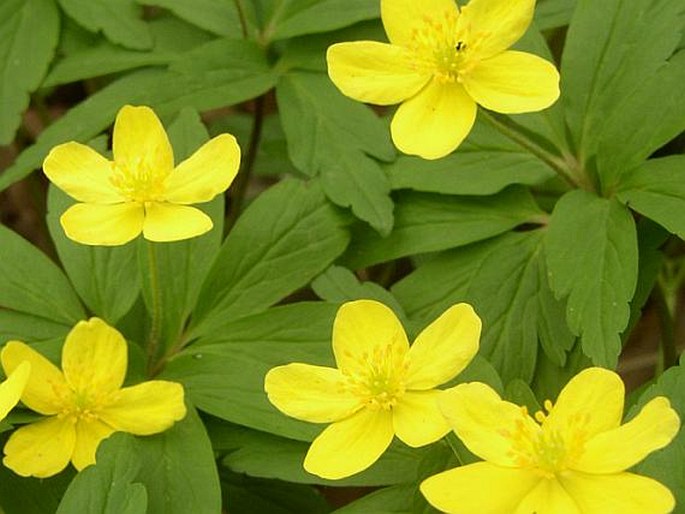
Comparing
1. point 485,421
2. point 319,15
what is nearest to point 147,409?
point 485,421

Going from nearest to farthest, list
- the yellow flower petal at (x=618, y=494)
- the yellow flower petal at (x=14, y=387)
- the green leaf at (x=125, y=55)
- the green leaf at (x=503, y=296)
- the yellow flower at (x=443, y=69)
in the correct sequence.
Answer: the yellow flower petal at (x=618, y=494)
the yellow flower petal at (x=14, y=387)
the yellow flower at (x=443, y=69)
the green leaf at (x=503, y=296)
the green leaf at (x=125, y=55)

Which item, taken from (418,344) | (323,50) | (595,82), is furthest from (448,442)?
(323,50)

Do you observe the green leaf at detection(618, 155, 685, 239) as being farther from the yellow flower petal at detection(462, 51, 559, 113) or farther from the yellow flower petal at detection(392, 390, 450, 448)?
the yellow flower petal at detection(392, 390, 450, 448)

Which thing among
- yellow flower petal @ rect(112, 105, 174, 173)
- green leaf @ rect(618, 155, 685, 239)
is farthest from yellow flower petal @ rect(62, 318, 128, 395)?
green leaf @ rect(618, 155, 685, 239)

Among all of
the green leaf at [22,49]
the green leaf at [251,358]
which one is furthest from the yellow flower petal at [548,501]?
the green leaf at [22,49]

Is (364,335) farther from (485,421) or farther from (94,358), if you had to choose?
(94,358)

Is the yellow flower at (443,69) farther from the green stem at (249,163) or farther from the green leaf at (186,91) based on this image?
the green stem at (249,163)
